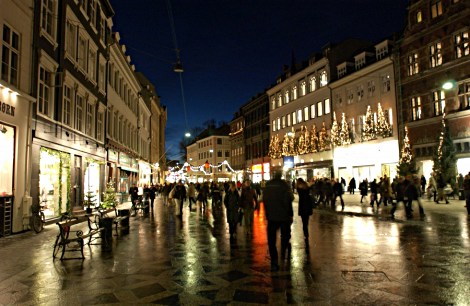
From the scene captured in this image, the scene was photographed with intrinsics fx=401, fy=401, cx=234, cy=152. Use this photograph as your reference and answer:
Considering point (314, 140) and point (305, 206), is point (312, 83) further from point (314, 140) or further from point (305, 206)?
point (305, 206)

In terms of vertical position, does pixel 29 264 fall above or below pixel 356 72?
below

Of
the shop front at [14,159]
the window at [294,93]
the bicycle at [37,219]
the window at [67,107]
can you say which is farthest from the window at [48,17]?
the window at [294,93]

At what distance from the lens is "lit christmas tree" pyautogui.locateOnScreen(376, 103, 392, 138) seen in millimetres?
34438

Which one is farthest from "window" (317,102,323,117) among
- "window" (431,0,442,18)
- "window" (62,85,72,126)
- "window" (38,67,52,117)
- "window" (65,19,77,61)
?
"window" (38,67,52,117)

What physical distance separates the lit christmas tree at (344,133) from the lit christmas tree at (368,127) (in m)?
3.05

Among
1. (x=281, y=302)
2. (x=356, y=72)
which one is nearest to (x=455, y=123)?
(x=356, y=72)

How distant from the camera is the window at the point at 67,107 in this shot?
64.3 ft

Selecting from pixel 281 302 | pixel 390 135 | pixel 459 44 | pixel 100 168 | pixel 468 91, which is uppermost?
pixel 459 44

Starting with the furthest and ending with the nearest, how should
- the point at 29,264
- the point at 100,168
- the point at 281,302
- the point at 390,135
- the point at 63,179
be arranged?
the point at 390,135 → the point at 100,168 → the point at 63,179 → the point at 29,264 → the point at 281,302

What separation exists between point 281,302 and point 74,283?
3.90 meters

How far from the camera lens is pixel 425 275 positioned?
7.36 m

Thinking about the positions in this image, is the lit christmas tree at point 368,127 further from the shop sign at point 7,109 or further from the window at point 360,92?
the shop sign at point 7,109

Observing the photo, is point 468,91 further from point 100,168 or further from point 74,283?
point 74,283

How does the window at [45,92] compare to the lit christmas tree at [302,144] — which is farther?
the lit christmas tree at [302,144]
